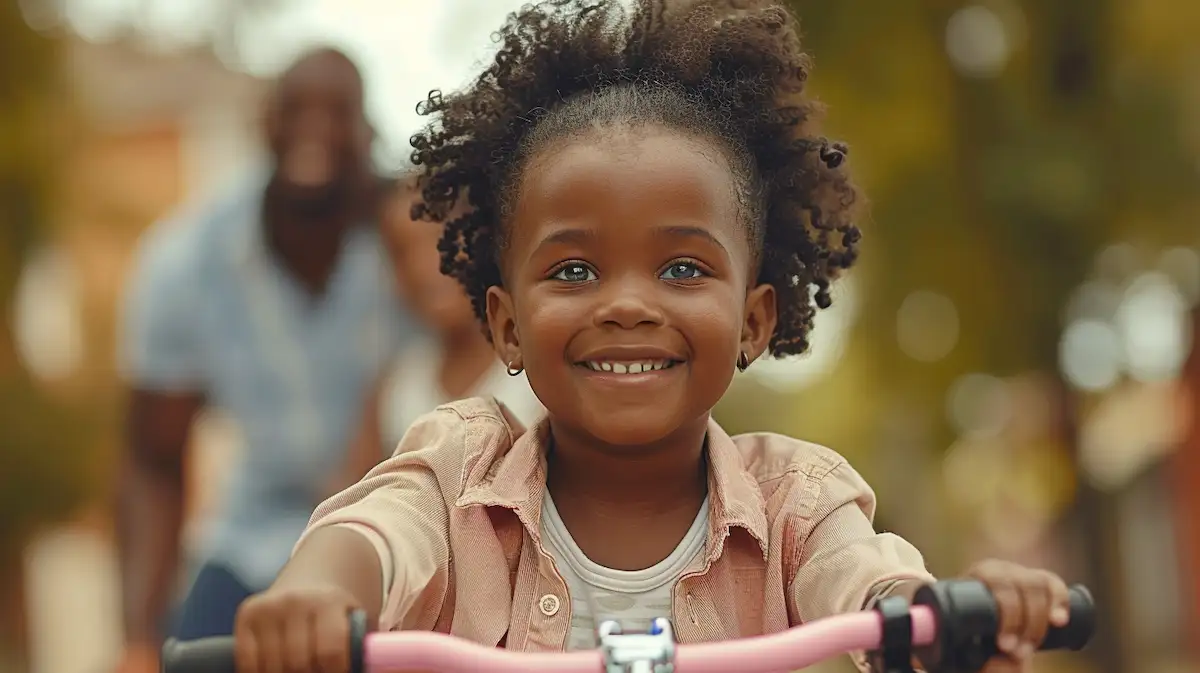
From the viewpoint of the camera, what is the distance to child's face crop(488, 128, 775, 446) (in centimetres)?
226

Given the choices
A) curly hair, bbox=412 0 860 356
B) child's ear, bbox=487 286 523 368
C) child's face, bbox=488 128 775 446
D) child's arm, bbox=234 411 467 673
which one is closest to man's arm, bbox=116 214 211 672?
curly hair, bbox=412 0 860 356

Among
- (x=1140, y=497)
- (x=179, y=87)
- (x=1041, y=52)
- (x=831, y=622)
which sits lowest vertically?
(x=1140, y=497)

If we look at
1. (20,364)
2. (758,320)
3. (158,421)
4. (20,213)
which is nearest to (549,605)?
(758,320)

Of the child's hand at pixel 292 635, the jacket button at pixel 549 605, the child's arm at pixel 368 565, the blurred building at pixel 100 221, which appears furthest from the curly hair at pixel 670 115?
the blurred building at pixel 100 221

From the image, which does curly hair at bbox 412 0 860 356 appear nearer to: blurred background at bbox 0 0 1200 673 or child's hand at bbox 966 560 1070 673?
child's hand at bbox 966 560 1070 673

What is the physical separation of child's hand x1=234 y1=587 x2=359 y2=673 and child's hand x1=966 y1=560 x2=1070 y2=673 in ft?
2.51

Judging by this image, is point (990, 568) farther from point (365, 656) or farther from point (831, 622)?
point (365, 656)

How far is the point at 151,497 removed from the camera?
426 cm

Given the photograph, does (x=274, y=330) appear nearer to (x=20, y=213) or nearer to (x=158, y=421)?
(x=158, y=421)

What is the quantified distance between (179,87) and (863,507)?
68.4 feet

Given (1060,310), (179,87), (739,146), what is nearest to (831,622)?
(739,146)

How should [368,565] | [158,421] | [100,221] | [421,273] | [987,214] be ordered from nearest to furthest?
[368,565] → [421,273] → [158,421] → [987,214] → [100,221]

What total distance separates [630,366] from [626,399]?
52 millimetres

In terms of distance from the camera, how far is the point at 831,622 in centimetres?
179
